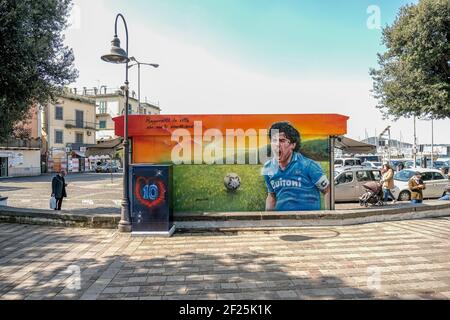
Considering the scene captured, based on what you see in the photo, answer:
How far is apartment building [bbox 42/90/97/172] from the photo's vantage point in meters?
42.0

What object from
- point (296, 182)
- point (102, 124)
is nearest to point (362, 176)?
point (296, 182)

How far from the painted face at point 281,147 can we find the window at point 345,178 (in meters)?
5.25

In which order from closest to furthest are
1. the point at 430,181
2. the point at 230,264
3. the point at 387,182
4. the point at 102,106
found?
the point at 230,264
the point at 387,182
the point at 430,181
the point at 102,106

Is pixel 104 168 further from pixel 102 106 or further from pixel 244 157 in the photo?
pixel 244 157

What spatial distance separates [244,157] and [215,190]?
138cm

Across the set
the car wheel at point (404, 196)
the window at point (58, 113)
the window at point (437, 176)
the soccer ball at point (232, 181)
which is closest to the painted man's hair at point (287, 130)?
the soccer ball at point (232, 181)

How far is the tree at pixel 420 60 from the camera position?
55.0 feet

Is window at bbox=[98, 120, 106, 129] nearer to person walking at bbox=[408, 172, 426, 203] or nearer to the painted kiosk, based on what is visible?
the painted kiosk

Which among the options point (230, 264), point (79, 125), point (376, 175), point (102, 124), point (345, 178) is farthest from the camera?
point (102, 124)

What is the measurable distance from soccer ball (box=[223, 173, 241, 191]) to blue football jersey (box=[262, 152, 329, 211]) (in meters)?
0.85

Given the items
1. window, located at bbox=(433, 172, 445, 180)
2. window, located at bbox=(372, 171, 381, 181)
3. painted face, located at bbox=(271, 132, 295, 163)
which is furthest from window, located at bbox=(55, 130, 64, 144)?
window, located at bbox=(433, 172, 445, 180)

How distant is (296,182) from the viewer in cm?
1044

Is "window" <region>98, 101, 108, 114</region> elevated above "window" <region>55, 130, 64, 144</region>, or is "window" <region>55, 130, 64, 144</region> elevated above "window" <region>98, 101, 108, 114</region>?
"window" <region>98, 101, 108, 114</region>
